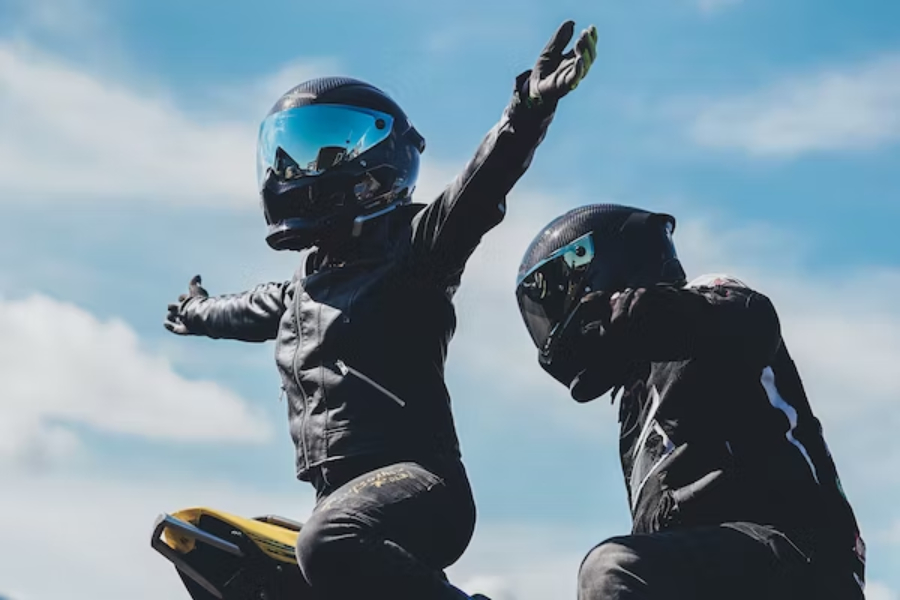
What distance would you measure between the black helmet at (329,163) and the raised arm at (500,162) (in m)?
0.59

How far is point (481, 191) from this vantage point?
6.61 m

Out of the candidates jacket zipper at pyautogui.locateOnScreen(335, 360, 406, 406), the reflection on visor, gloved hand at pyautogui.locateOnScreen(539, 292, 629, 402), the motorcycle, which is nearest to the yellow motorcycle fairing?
the motorcycle

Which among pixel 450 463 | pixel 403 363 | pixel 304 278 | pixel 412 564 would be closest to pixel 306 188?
pixel 304 278

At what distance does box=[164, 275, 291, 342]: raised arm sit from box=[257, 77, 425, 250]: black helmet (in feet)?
1.27

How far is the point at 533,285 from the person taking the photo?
22.8ft

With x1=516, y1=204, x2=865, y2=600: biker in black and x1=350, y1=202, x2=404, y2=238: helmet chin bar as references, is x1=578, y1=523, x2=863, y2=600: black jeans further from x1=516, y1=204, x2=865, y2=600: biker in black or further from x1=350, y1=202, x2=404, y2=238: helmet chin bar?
x1=350, y1=202, x2=404, y2=238: helmet chin bar

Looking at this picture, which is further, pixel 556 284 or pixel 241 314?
pixel 241 314

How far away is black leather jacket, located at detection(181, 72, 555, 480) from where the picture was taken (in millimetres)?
6730

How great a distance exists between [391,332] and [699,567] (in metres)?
1.85

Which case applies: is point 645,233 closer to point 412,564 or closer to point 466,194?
point 466,194

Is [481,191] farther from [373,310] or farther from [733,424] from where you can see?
[733,424]

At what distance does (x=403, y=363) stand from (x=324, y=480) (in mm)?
609

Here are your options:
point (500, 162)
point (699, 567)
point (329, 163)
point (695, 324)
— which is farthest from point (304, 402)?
point (699, 567)

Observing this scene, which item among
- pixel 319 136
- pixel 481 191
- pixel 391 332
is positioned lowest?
pixel 391 332
